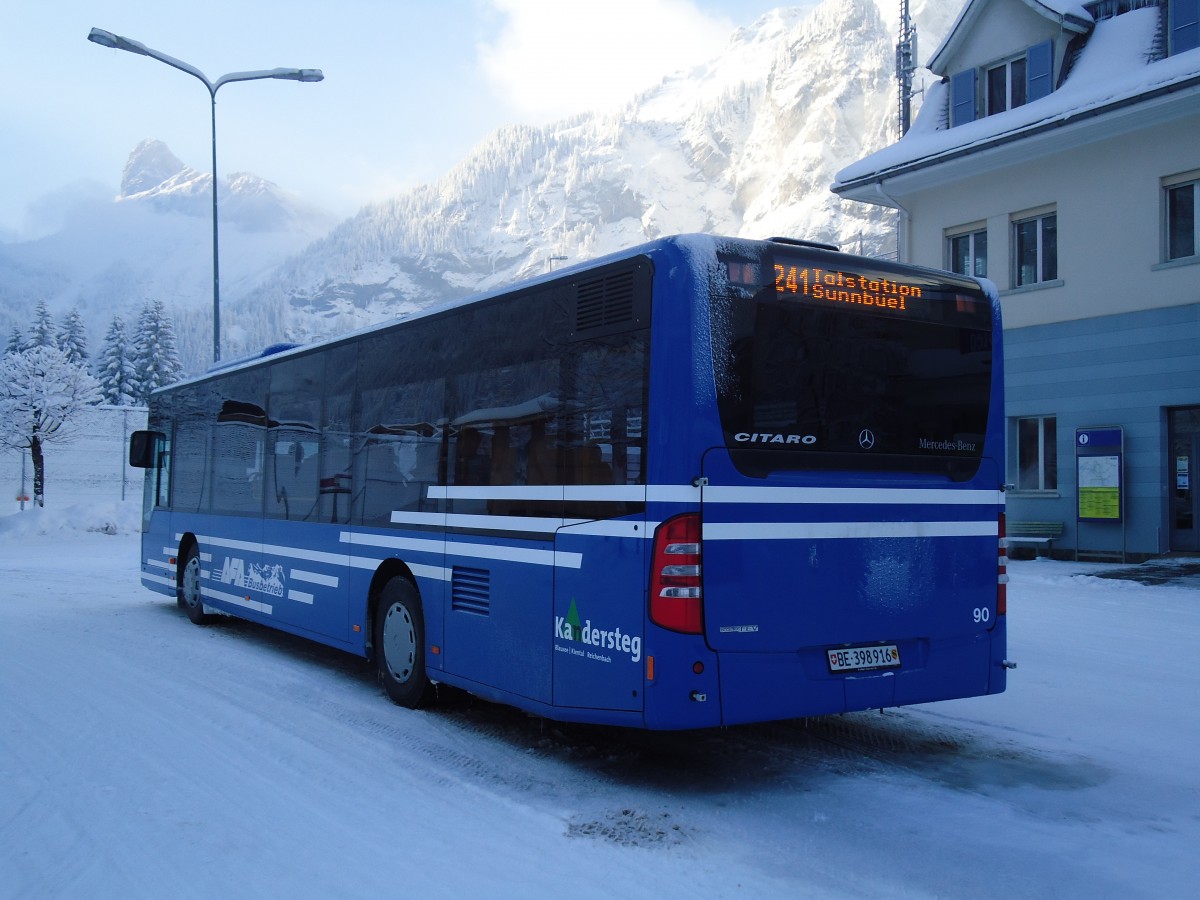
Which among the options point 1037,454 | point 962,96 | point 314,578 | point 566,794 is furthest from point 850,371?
point 962,96

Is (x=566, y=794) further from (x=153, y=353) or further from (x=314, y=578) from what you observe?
(x=153, y=353)

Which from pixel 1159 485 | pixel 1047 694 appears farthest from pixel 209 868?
pixel 1159 485

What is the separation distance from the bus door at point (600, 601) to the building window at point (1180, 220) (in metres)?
16.8

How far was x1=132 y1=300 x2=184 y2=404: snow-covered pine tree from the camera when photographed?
8143cm

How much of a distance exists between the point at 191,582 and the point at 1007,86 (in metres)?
18.7

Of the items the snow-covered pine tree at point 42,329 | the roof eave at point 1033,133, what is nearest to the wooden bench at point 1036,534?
the roof eave at point 1033,133

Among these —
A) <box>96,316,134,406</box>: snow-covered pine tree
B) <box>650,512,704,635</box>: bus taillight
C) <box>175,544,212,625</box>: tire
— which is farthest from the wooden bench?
<box>96,316,134,406</box>: snow-covered pine tree

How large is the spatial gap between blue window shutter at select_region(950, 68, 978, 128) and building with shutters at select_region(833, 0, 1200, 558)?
0.03 metres

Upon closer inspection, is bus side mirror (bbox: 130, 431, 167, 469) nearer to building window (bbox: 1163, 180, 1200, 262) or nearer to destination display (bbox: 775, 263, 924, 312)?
destination display (bbox: 775, 263, 924, 312)

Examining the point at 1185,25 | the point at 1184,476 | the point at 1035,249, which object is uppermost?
the point at 1185,25

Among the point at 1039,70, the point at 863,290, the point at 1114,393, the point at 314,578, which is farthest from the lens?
the point at 1039,70

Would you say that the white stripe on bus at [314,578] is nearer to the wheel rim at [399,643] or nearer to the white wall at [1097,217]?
the wheel rim at [399,643]

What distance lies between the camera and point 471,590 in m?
6.97

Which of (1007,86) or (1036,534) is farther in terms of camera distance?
(1007,86)
